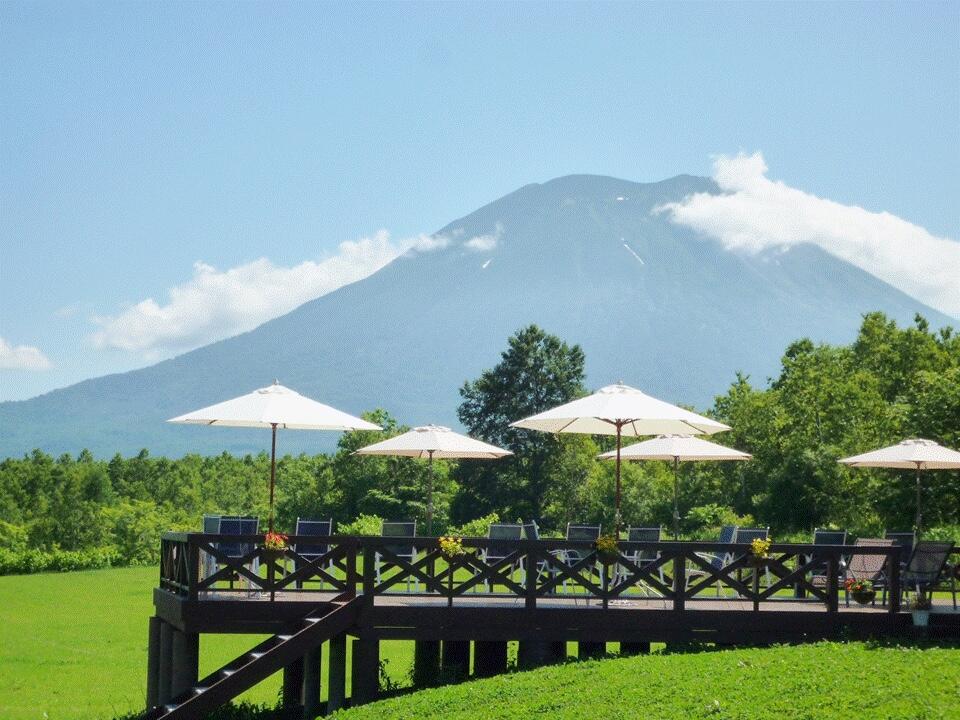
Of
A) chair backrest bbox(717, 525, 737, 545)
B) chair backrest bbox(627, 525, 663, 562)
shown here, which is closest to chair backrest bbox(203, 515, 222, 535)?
chair backrest bbox(627, 525, 663, 562)

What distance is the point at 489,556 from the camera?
15250 millimetres

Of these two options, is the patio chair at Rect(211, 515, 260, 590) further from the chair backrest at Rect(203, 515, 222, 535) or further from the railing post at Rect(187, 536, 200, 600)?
the railing post at Rect(187, 536, 200, 600)

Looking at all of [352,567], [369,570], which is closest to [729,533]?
[369,570]

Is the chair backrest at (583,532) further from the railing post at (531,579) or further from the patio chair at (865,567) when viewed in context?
the patio chair at (865,567)

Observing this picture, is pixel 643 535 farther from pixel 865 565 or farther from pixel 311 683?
pixel 311 683

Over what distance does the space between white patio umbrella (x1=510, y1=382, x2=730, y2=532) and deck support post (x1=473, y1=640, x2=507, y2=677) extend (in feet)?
6.41

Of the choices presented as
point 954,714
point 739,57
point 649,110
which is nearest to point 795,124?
point 649,110

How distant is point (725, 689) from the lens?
11.1 metres

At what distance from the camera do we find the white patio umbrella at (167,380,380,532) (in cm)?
1544

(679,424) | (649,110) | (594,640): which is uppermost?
(649,110)

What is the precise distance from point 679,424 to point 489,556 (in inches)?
124

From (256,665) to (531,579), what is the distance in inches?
119

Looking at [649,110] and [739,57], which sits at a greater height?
[649,110]

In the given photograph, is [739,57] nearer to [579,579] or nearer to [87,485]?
[579,579]
